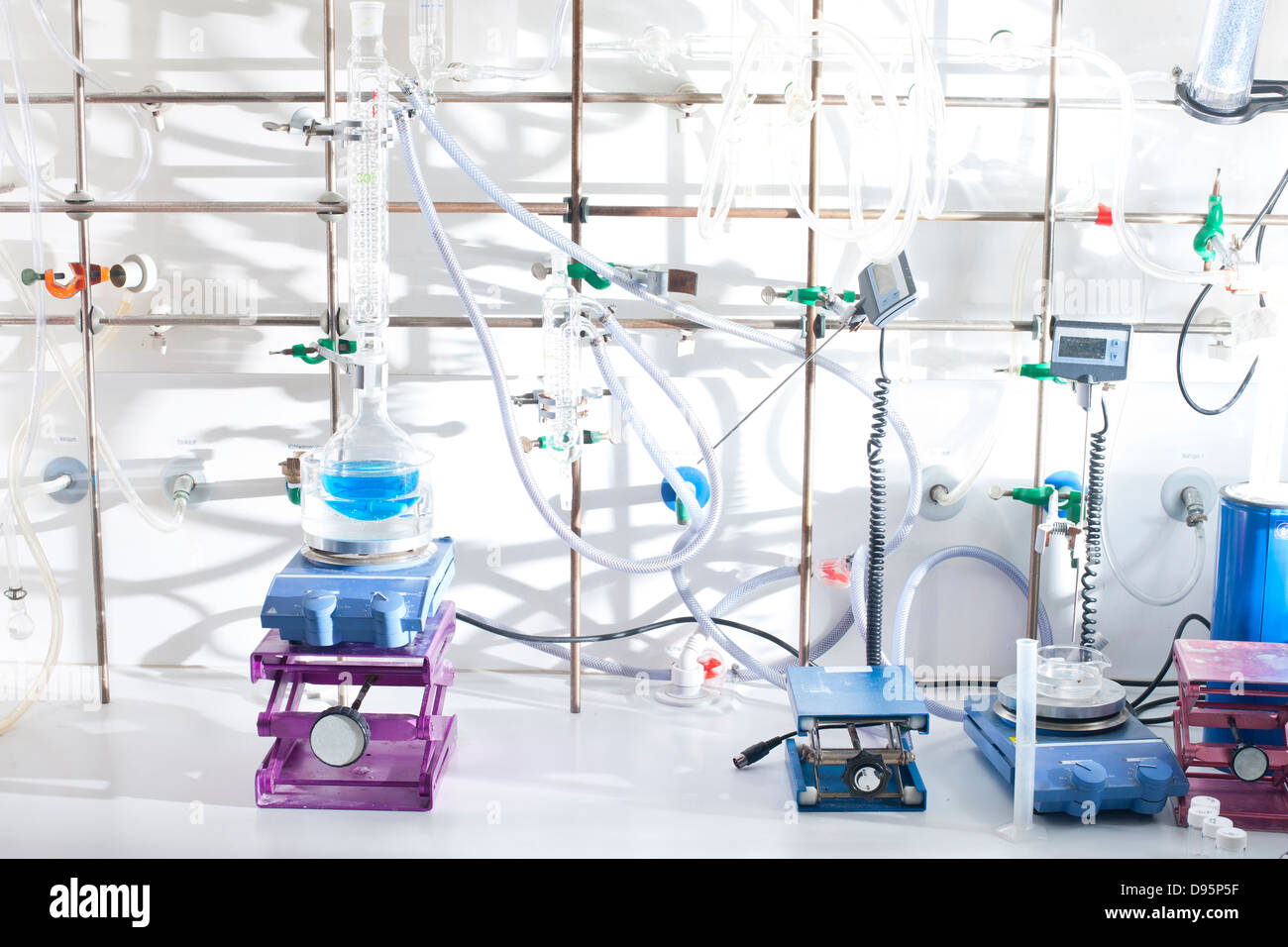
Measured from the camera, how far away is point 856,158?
7.75ft

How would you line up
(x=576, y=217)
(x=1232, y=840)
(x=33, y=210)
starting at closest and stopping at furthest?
(x=1232, y=840), (x=33, y=210), (x=576, y=217)

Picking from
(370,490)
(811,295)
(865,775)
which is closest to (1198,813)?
(865,775)

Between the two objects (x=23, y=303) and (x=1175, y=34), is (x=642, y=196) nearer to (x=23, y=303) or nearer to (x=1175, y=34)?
(x=1175, y=34)

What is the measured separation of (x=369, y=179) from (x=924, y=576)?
4.59 ft

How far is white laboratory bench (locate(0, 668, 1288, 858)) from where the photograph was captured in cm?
188

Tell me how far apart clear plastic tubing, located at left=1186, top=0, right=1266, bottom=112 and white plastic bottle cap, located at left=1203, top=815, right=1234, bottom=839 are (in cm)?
130

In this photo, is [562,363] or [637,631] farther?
[637,631]

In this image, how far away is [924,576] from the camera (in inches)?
101

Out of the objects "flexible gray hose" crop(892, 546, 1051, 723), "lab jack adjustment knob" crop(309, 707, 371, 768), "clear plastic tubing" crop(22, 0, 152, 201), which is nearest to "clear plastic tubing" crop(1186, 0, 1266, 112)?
"flexible gray hose" crop(892, 546, 1051, 723)

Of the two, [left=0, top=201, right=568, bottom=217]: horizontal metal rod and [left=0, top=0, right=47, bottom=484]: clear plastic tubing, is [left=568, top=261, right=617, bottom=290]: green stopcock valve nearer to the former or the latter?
[left=0, top=201, right=568, bottom=217]: horizontal metal rod

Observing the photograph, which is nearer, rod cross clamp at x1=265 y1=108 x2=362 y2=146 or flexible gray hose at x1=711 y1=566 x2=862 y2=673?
rod cross clamp at x1=265 y1=108 x2=362 y2=146

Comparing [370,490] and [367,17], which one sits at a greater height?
[367,17]

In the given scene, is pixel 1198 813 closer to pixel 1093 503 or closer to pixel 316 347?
pixel 1093 503
